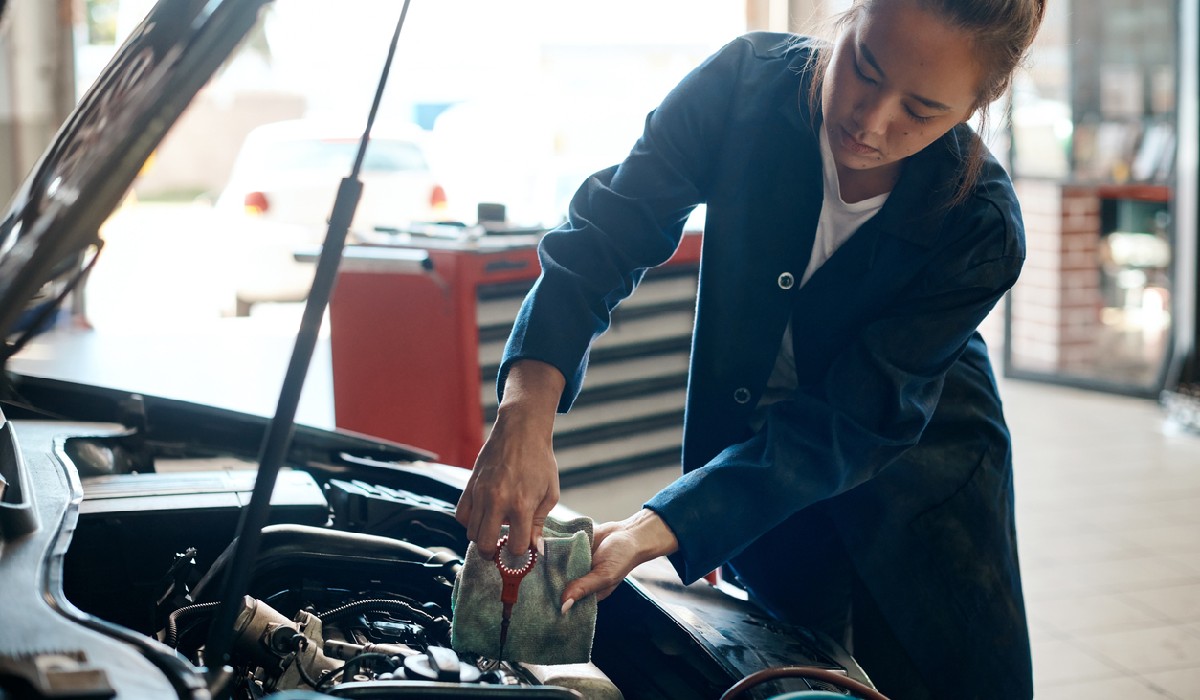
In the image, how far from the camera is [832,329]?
1.37 metres

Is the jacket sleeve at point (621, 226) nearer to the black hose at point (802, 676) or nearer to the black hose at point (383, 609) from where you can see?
the black hose at point (383, 609)

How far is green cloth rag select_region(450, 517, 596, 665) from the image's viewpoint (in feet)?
3.39

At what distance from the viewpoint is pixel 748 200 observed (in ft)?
4.57

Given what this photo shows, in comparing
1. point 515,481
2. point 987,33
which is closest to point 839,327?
point 987,33

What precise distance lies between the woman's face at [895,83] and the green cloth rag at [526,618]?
565 mm

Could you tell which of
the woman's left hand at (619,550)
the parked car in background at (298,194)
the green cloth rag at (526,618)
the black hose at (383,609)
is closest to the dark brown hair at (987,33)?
the woman's left hand at (619,550)

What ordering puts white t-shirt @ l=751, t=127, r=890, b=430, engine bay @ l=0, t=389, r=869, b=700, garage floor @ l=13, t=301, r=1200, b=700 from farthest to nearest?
garage floor @ l=13, t=301, r=1200, b=700, white t-shirt @ l=751, t=127, r=890, b=430, engine bay @ l=0, t=389, r=869, b=700

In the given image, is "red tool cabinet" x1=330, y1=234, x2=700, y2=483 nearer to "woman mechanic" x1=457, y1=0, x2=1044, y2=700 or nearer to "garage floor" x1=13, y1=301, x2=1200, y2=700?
"garage floor" x1=13, y1=301, x2=1200, y2=700

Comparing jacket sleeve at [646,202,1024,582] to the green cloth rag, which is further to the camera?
jacket sleeve at [646,202,1024,582]

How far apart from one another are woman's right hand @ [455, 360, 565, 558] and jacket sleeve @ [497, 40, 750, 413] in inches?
3.2

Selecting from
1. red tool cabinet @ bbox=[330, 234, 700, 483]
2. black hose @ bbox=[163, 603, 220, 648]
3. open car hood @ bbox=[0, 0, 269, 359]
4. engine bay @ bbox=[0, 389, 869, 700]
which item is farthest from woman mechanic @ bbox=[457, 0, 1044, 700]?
red tool cabinet @ bbox=[330, 234, 700, 483]

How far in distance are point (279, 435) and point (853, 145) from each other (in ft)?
2.37

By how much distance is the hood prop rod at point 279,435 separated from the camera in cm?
81

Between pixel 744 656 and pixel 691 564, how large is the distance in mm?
127
